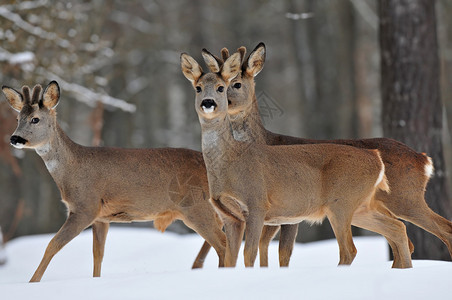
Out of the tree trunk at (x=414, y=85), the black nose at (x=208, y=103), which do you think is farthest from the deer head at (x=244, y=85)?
the tree trunk at (x=414, y=85)

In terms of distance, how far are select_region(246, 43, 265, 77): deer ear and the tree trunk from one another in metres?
2.71

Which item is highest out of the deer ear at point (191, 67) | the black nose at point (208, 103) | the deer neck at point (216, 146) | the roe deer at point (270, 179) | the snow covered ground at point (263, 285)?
the deer ear at point (191, 67)

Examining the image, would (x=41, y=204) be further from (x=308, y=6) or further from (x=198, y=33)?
(x=308, y=6)

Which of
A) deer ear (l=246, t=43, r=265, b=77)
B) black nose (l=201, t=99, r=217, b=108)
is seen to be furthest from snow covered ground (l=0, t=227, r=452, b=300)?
deer ear (l=246, t=43, r=265, b=77)

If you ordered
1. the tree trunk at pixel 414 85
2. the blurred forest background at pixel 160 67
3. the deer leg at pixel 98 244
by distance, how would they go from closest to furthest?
the deer leg at pixel 98 244
the tree trunk at pixel 414 85
the blurred forest background at pixel 160 67

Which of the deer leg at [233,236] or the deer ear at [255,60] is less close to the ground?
the deer ear at [255,60]

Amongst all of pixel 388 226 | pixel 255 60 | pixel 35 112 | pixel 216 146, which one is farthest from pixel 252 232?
pixel 35 112

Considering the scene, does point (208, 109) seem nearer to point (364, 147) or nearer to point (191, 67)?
point (191, 67)

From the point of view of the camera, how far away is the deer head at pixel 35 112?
857cm

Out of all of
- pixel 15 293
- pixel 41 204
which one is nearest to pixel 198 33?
pixel 41 204

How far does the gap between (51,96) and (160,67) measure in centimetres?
2292

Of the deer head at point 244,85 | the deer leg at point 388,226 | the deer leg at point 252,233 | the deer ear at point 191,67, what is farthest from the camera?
the deer head at point 244,85

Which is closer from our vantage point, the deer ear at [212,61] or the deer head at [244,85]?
the deer ear at [212,61]

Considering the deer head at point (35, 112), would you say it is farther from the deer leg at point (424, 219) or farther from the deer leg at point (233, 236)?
the deer leg at point (424, 219)
